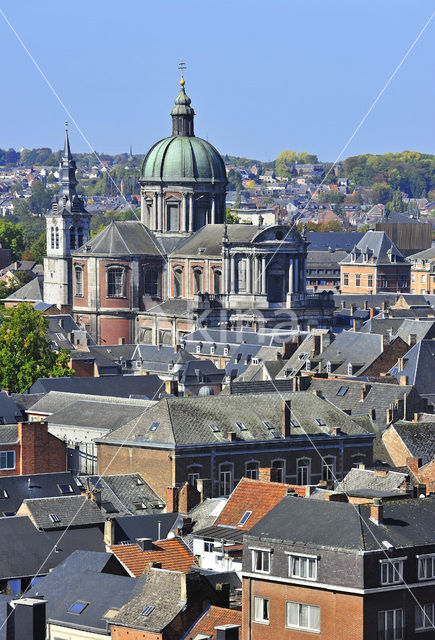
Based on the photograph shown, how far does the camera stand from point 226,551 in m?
60.5

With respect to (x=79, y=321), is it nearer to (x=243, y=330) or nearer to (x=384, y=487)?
(x=243, y=330)

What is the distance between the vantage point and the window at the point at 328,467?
271ft

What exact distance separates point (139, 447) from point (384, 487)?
543 inches

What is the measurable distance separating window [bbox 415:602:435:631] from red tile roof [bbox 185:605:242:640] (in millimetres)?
4720

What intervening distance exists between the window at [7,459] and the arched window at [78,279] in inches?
2525

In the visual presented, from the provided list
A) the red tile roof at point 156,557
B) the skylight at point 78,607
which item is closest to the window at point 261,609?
the skylight at point 78,607

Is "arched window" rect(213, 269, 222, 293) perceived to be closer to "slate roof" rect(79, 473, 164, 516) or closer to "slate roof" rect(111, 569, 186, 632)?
"slate roof" rect(79, 473, 164, 516)

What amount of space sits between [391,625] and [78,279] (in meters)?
103

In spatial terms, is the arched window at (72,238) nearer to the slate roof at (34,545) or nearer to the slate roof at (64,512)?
the slate roof at (64,512)

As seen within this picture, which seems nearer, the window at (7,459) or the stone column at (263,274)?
the window at (7,459)

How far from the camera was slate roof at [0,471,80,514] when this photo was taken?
2916 inches

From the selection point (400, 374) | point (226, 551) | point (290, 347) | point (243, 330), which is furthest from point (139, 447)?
point (243, 330)

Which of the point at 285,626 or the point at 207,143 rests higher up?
the point at 207,143

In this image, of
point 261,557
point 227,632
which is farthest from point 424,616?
point 227,632
